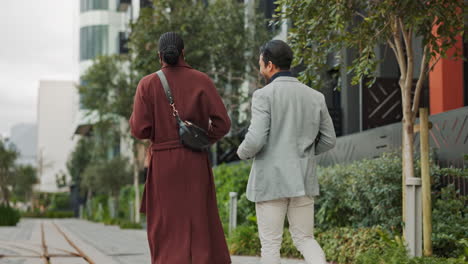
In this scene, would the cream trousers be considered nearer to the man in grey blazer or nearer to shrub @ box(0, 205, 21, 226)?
the man in grey blazer

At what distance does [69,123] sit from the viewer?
103188mm

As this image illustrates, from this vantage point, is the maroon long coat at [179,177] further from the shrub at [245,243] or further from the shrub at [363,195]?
the shrub at [245,243]

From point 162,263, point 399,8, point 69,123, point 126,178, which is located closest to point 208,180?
point 162,263

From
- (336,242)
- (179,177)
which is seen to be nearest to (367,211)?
(336,242)

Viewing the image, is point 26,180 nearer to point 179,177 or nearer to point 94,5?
point 94,5

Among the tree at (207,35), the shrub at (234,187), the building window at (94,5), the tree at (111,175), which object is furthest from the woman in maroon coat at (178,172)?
the building window at (94,5)

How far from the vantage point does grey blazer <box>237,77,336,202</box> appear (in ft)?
15.3

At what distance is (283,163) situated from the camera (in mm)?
4680

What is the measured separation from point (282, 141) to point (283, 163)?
0.15m

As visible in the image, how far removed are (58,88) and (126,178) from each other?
2697 inches

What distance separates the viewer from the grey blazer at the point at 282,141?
4.65 meters

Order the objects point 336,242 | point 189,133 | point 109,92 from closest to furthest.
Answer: point 189,133 → point 336,242 → point 109,92

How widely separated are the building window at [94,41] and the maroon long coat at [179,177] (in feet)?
167

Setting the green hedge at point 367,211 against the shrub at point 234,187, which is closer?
the green hedge at point 367,211
